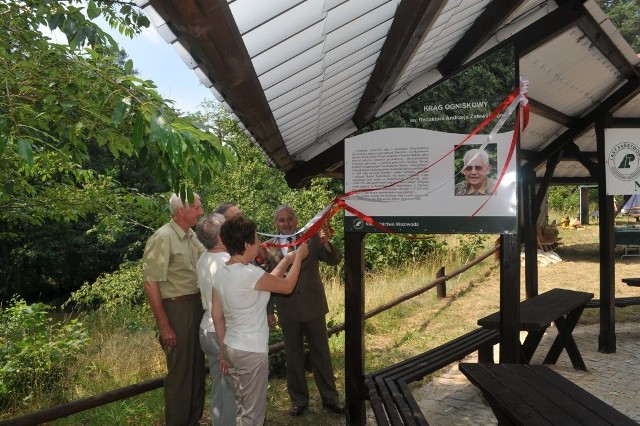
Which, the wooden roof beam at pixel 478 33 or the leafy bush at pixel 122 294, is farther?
the leafy bush at pixel 122 294

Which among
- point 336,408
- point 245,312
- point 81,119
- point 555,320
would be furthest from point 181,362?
point 555,320

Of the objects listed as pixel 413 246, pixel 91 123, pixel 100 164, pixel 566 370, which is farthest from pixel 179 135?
pixel 100 164

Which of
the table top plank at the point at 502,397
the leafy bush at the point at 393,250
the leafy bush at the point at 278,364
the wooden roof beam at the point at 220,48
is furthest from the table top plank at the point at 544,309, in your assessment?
the leafy bush at the point at 393,250

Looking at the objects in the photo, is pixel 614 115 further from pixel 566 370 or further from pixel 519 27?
pixel 519 27

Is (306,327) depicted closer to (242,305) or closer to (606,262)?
(242,305)

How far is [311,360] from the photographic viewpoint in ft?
15.4

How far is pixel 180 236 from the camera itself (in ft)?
12.8

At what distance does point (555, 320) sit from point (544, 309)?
0.22 metres

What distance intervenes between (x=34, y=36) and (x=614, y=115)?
644cm

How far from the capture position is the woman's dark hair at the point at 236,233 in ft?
10.3

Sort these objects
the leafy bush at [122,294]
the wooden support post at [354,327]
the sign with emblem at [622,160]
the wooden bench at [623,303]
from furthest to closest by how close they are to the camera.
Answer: the leafy bush at [122,294], the wooden bench at [623,303], the sign with emblem at [622,160], the wooden support post at [354,327]

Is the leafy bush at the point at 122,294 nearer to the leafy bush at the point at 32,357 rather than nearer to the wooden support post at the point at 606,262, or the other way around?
the leafy bush at the point at 32,357

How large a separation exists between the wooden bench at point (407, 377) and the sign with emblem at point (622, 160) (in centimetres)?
255

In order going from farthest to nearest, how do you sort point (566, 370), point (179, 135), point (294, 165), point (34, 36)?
1. point (566, 370)
2. point (294, 165)
3. point (34, 36)
4. point (179, 135)
